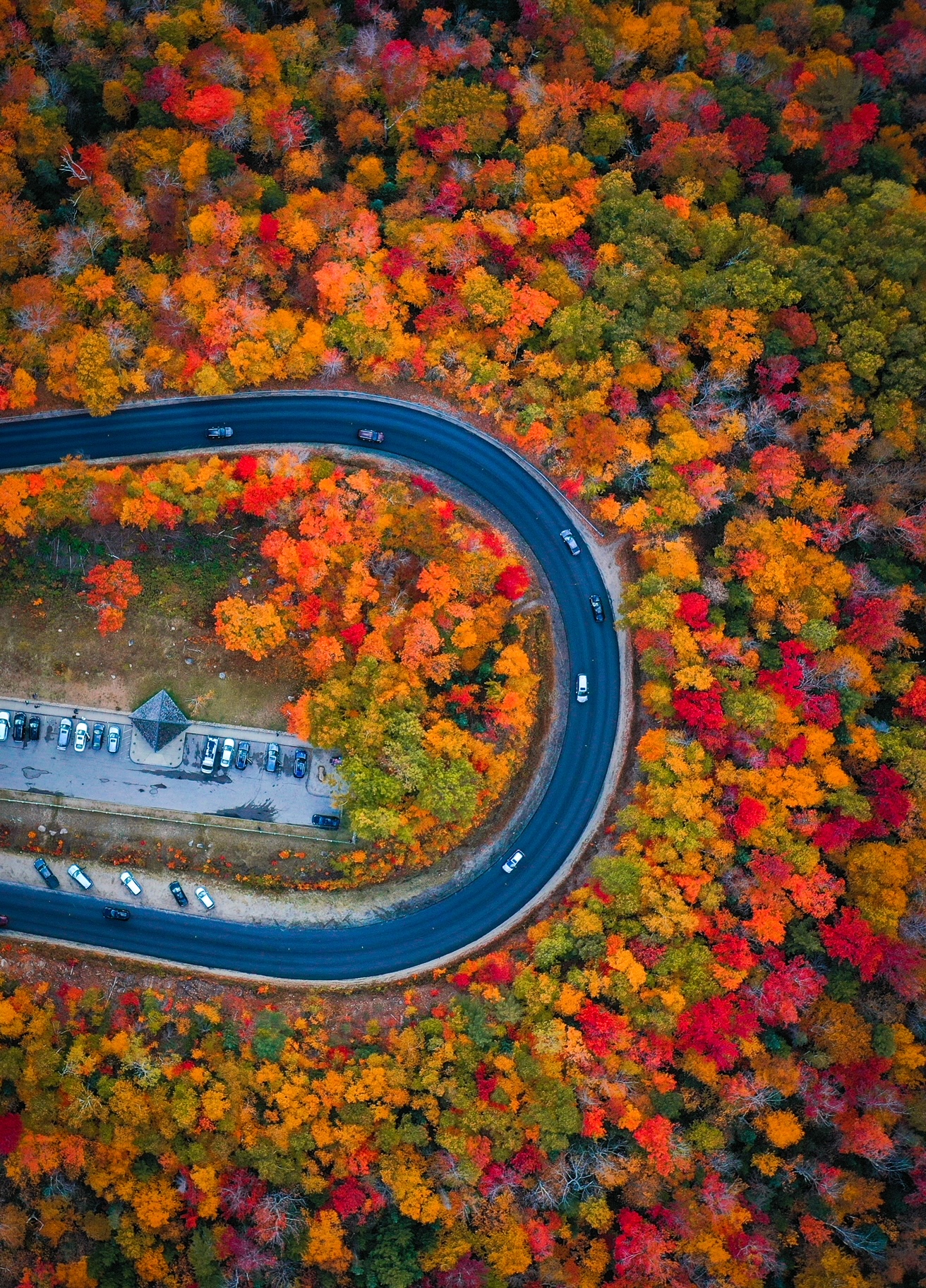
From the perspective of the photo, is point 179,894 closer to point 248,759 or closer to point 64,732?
point 248,759

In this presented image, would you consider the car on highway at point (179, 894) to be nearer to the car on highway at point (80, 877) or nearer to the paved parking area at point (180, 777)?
the paved parking area at point (180, 777)

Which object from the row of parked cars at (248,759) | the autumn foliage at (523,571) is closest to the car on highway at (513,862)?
the autumn foliage at (523,571)

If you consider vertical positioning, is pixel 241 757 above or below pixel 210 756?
above

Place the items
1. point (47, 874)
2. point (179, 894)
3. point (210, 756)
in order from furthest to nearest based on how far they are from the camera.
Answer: point (210, 756), point (179, 894), point (47, 874)

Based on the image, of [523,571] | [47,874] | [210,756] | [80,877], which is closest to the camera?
[80,877]

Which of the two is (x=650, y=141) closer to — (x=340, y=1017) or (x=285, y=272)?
(x=285, y=272)

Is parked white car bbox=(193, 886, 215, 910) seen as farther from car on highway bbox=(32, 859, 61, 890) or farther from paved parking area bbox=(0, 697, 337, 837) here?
car on highway bbox=(32, 859, 61, 890)

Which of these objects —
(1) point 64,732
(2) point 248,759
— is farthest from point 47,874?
(2) point 248,759
